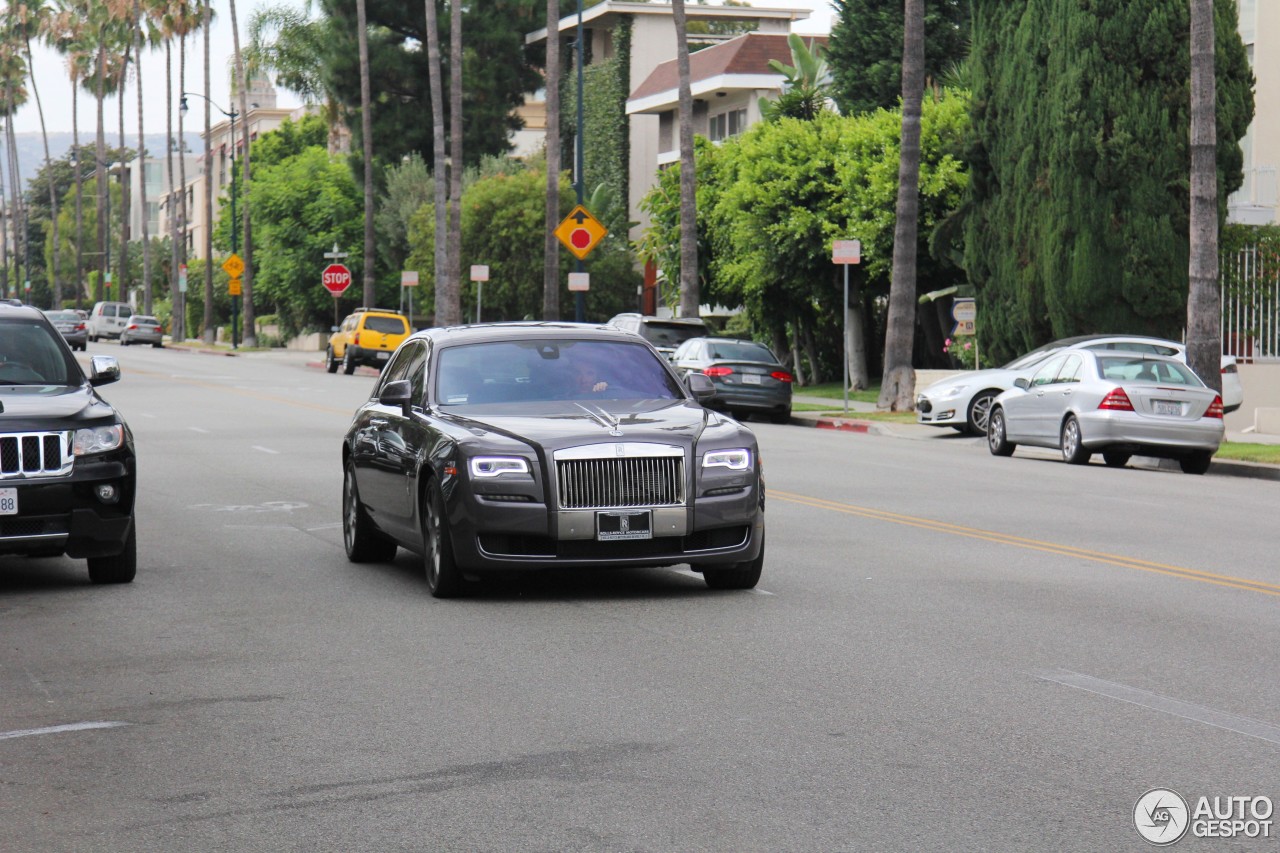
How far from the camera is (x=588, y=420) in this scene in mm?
11328

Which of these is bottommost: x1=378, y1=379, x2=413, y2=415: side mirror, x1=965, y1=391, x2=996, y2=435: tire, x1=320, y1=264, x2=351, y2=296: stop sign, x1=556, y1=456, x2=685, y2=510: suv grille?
x1=965, y1=391, x2=996, y2=435: tire

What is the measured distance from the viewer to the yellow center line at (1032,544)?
12.2m

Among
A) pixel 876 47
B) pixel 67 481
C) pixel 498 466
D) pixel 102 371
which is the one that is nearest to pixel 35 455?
pixel 67 481

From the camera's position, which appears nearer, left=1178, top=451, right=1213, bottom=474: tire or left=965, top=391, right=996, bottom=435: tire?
left=1178, top=451, right=1213, bottom=474: tire

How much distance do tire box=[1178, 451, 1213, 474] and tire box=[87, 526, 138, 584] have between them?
15369 mm

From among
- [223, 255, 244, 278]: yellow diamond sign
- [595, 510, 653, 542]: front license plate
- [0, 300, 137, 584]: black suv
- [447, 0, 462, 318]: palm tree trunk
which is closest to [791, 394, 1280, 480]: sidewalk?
[595, 510, 653, 542]: front license plate

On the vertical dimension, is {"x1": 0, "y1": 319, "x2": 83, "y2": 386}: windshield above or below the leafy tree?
below

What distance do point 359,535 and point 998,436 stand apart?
14.8 meters

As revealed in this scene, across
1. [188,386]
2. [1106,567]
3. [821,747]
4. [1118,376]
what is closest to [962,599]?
[1106,567]

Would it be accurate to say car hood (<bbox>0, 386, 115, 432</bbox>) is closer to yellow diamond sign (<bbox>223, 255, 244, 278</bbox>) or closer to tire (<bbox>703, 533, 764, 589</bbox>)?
tire (<bbox>703, 533, 764, 589</bbox>)

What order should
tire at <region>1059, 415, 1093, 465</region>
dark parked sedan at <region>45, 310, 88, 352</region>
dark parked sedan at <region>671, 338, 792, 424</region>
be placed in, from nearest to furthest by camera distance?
tire at <region>1059, 415, 1093, 465</region> → dark parked sedan at <region>671, 338, 792, 424</region> → dark parked sedan at <region>45, 310, 88, 352</region>

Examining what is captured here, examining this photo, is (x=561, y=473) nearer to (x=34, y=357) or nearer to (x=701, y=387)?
(x=701, y=387)

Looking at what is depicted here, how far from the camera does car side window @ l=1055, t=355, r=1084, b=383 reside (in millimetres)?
24750

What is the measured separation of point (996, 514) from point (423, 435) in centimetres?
668
